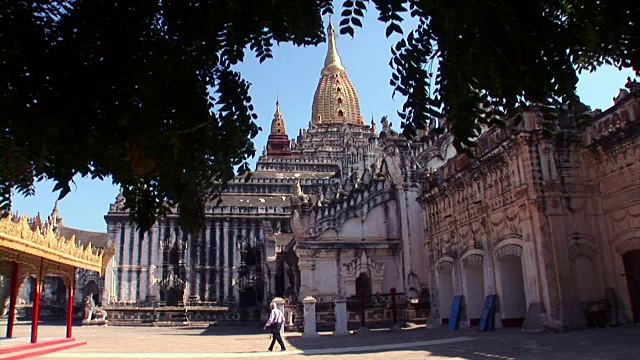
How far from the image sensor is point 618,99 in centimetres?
1598

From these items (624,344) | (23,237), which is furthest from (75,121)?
(23,237)

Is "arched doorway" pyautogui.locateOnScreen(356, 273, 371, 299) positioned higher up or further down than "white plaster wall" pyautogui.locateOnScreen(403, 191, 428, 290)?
further down

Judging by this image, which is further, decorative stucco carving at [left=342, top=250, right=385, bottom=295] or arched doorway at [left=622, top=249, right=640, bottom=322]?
decorative stucco carving at [left=342, top=250, right=385, bottom=295]

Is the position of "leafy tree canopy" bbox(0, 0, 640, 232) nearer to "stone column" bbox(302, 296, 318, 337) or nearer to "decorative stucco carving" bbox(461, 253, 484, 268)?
"decorative stucco carving" bbox(461, 253, 484, 268)

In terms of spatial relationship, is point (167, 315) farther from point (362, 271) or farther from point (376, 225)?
point (376, 225)

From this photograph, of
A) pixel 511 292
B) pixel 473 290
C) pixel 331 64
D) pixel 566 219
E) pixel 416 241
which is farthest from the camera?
pixel 331 64

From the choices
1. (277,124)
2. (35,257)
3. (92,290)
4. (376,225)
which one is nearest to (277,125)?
(277,124)

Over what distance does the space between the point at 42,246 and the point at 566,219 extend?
Answer: 15.9m

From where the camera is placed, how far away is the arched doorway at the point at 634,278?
15.6 metres

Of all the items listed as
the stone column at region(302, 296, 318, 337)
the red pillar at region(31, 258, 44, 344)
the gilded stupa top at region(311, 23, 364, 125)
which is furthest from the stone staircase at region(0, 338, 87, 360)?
the gilded stupa top at region(311, 23, 364, 125)

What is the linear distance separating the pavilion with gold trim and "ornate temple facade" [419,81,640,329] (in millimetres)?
14344

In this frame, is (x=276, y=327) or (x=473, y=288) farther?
(x=473, y=288)

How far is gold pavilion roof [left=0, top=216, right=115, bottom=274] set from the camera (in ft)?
47.5

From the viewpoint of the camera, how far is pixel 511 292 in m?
19.3
